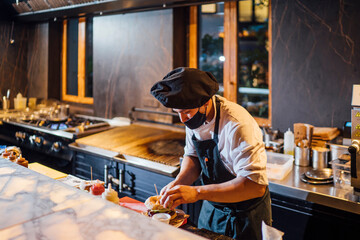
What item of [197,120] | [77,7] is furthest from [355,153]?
[77,7]

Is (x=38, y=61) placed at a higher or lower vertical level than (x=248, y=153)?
higher

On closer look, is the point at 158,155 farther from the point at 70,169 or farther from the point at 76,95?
the point at 76,95

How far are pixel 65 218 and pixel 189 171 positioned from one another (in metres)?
1.14

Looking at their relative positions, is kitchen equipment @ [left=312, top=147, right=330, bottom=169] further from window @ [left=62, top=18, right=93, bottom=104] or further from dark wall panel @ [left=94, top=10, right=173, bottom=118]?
window @ [left=62, top=18, right=93, bottom=104]

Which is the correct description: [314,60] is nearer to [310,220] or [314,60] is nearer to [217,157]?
[310,220]

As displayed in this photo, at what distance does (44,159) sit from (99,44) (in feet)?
5.78

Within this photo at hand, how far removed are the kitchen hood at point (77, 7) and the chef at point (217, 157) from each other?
187 cm

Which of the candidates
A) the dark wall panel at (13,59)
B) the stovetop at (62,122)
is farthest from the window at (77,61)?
the dark wall panel at (13,59)

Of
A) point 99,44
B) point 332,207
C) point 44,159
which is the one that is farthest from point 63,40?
point 332,207

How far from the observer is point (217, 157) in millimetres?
2094

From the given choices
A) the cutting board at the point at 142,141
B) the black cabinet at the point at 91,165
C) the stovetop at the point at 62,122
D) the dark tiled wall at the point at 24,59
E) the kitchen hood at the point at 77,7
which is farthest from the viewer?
the dark tiled wall at the point at 24,59

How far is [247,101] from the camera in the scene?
3.73m

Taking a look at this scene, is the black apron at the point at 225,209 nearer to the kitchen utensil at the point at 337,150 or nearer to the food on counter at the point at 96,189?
the food on counter at the point at 96,189

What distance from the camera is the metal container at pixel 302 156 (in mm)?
A: 2875
